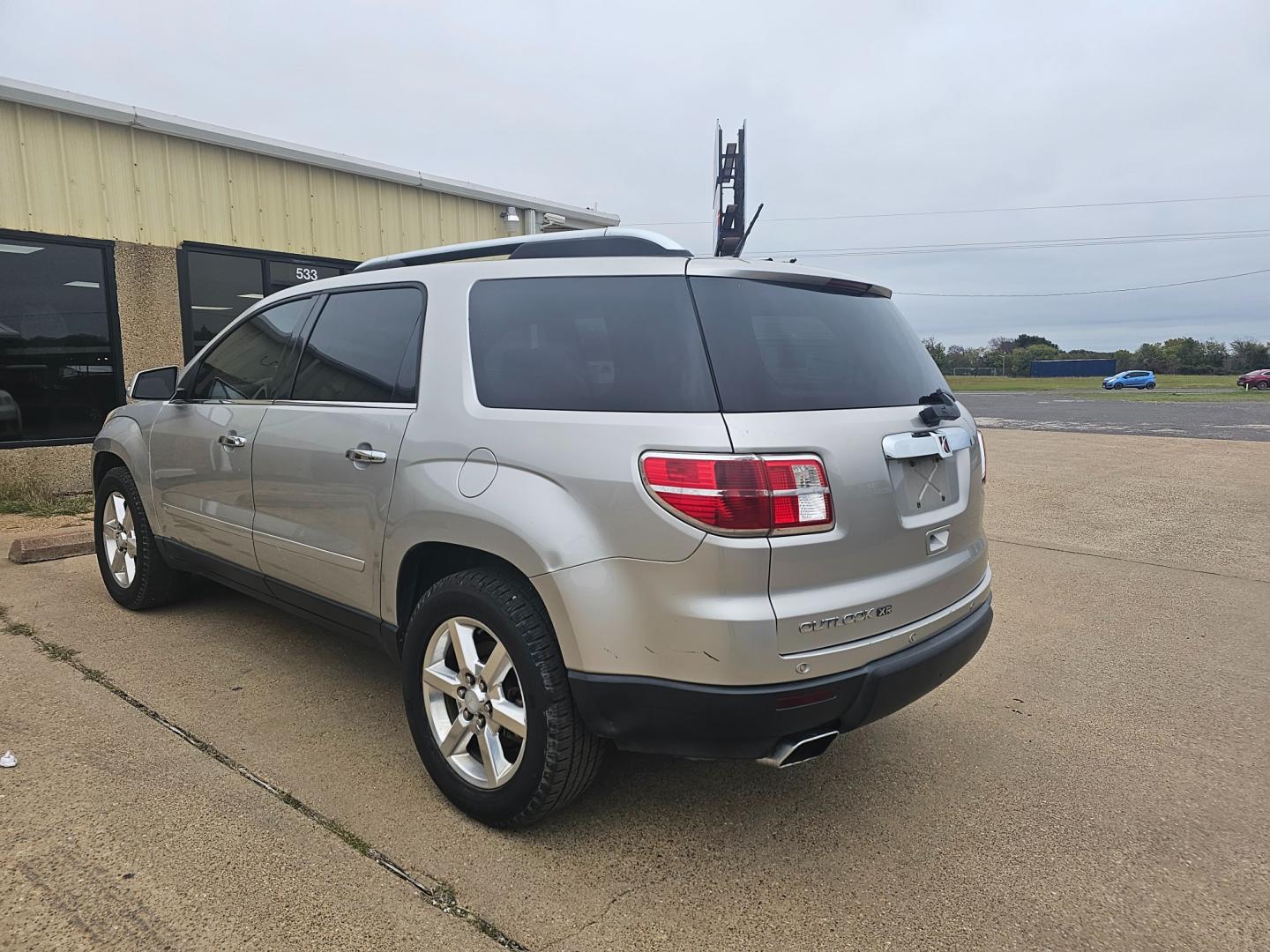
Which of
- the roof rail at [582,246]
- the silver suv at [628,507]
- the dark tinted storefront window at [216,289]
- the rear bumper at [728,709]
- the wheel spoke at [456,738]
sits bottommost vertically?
the wheel spoke at [456,738]

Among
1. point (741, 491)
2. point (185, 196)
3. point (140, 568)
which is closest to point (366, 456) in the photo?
point (741, 491)

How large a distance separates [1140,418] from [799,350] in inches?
939

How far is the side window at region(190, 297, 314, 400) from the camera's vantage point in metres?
3.65

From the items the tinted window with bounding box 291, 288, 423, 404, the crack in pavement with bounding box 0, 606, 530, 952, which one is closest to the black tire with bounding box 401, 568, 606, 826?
the crack in pavement with bounding box 0, 606, 530, 952

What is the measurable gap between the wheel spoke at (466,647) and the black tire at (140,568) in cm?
270

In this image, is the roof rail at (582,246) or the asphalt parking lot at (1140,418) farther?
the asphalt parking lot at (1140,418)

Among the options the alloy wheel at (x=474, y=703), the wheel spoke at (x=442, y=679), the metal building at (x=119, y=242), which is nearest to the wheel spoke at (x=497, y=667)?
the alloy wheel at (x=474, y=703)

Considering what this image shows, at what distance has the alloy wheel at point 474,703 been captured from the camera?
2533 millimetres

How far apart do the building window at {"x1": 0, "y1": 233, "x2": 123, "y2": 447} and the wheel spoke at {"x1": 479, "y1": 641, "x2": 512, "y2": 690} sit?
7186 millimetres

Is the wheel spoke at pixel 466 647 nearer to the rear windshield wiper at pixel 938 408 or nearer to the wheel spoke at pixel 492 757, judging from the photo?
the wheel spoke at pixel 492 757

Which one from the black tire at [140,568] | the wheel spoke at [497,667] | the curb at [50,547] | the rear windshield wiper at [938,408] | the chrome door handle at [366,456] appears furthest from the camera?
the curb at [50,547]

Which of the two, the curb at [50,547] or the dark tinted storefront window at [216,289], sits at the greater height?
the dark tinted storefront window at [216,289]

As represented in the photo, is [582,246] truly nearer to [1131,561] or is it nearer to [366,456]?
[366,456]

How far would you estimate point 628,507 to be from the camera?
2.22m
